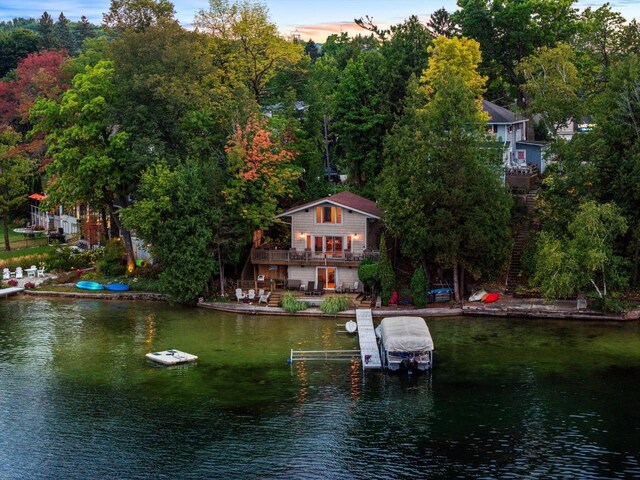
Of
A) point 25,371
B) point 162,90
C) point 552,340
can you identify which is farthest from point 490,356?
point 162,90

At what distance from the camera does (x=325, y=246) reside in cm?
6494

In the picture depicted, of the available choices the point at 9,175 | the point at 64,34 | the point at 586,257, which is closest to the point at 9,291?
the point at 9,175

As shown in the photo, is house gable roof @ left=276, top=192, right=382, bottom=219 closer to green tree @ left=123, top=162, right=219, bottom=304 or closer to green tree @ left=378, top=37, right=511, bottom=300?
green tree @ left=378, top=37, right=511, bottom=300

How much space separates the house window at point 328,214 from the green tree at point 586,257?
1532 cm

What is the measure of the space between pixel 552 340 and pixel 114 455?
91.8 feet

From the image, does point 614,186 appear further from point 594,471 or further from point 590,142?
point 594,471

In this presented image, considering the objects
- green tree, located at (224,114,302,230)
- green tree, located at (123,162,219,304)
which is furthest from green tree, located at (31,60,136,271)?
green tree, located at (224,114,302,230)

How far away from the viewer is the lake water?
3528 centimetres

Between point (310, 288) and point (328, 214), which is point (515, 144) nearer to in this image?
point (328, 214)

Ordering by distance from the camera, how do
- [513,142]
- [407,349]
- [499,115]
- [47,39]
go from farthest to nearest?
[47,39] → [513,142] → [499,115] → [407,349]

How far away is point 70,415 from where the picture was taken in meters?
40.8

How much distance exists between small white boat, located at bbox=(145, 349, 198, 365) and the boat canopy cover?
11069 millimetres

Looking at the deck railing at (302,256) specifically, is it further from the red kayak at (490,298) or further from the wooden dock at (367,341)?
the red kayak at (490,298)

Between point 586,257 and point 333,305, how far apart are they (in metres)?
17.0
